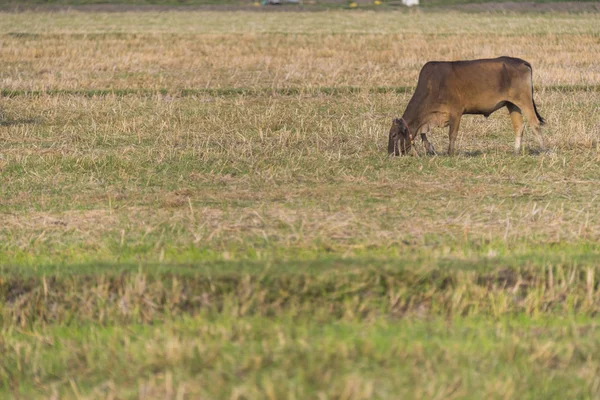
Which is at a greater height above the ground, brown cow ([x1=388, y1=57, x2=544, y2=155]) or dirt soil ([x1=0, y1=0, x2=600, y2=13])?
brown cow ([x1=388, y1=57, x2=544, y2=155])

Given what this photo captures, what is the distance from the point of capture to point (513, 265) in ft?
27.8

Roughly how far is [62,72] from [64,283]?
1861cm

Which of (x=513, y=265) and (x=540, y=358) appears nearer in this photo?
(x=540, y=358)

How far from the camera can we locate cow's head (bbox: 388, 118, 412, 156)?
46.1ft

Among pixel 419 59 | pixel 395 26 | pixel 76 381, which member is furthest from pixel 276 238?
pixel 395 26

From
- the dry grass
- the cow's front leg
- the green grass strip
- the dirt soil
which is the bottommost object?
the dirt soil

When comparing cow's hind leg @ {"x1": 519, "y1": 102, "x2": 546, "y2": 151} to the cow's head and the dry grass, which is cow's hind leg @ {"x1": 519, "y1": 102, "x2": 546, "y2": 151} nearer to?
the cow's head

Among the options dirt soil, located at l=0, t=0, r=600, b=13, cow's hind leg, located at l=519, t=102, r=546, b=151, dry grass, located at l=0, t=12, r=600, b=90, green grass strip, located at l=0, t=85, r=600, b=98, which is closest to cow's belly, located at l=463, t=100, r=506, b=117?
cow's hind leg, located at l=519, t=102, r=546, b=151

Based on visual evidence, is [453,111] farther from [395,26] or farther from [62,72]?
[395,26]

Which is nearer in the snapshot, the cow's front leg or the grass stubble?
the grass stubble

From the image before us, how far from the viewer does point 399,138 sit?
14078mm

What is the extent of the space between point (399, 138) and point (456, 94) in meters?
0.98

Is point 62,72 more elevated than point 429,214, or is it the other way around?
point 429,214

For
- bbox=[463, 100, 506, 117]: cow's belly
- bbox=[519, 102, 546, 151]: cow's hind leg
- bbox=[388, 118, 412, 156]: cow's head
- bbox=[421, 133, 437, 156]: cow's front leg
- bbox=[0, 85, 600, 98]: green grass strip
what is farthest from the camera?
bbox=[0, 85, 600, 98]: green grass strip
